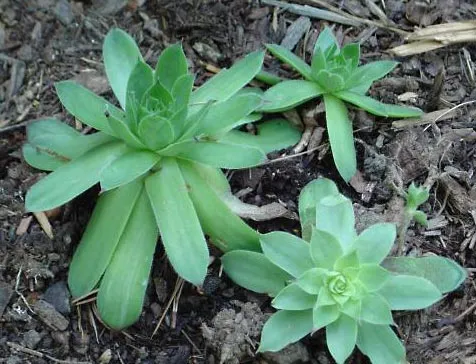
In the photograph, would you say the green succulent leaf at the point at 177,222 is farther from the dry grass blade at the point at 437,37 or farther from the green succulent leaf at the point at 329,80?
the dry grass blade at the point at 437,37

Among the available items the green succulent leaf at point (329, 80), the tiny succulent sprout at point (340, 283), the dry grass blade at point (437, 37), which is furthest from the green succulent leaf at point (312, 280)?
the dry grass blade at point (437, 37)

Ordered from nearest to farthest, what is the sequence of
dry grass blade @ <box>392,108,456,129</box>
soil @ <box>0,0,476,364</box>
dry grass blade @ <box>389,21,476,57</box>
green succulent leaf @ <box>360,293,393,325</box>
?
green succulent leaf @ <box>360,293,393,325</box> → soil @ <box>0,0,476,364</box> → dry grass blade @ <box>392,108,456,129</box> → dry grass blade @ <box>389,21,476,57</box>

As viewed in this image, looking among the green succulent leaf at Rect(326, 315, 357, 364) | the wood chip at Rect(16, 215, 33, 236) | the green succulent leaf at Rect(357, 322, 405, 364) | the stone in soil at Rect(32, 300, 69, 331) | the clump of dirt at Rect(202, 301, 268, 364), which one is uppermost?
the wood chip at Rect(16, 215, 33, 236)

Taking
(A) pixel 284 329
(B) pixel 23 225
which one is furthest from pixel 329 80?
(B) pixel 23 225

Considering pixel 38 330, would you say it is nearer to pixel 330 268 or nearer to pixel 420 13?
pixel 330 268

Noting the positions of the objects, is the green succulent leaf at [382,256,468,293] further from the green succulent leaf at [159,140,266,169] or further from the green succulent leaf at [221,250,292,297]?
the green succulent leaf at [159,140,266,169]

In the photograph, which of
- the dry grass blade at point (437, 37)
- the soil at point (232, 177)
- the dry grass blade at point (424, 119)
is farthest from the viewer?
the dry grass blade at point (437, 37)

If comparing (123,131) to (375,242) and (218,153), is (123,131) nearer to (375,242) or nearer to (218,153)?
(218,153)

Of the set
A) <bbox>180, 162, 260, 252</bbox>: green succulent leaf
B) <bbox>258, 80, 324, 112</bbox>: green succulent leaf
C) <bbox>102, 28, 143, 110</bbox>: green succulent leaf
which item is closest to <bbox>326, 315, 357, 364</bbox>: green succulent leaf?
<bbox>180, 162, 260, 252</bbox>: green succulent leaf
